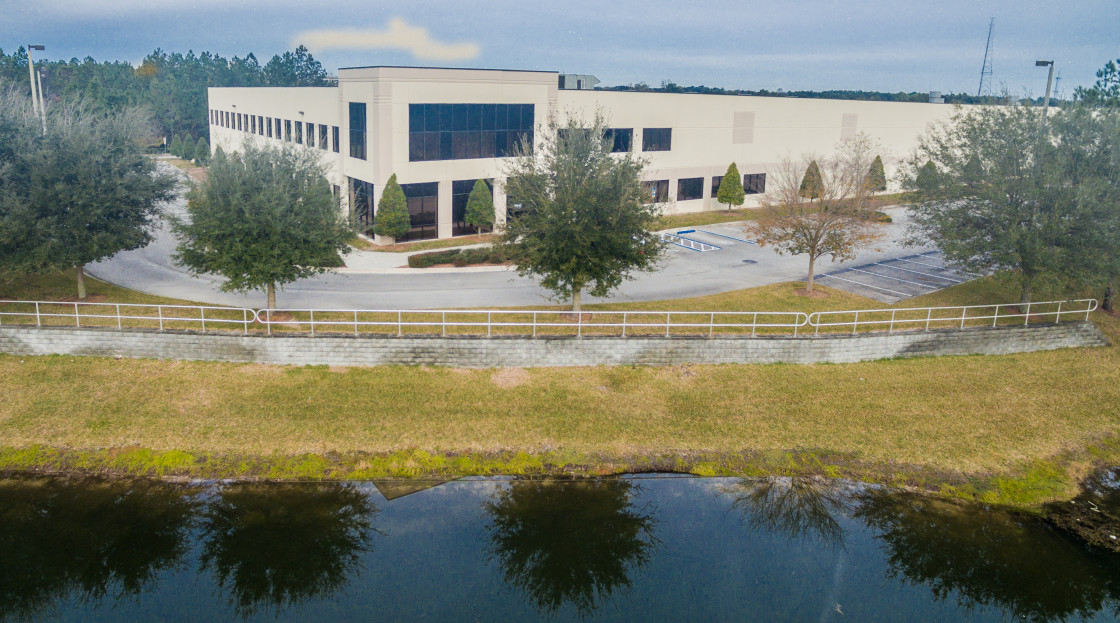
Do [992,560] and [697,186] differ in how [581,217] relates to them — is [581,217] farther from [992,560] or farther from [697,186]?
[697,186]

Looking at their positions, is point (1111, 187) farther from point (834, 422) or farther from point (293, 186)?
point (293, 186)

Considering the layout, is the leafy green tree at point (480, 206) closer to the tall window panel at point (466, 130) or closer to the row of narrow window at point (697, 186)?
the tall window panel at point (466, 130)

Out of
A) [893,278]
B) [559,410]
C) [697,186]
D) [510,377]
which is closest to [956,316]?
[893,278]

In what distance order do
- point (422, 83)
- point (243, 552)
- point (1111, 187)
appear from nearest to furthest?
point (243, 552) → point (1111, 187) → point (422, 83)

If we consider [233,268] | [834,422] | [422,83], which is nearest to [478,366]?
[233,268]

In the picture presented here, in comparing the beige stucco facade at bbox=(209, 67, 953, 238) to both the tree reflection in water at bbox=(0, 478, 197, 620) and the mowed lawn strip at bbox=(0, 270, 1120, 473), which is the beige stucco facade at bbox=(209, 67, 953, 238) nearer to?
the mowed lawn strip at bbox=(0, 270, 1120, 473)

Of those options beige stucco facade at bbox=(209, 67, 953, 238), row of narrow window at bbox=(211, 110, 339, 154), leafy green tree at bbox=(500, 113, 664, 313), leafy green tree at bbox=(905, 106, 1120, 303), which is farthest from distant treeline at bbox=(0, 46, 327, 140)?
leafy green tree at bbox=(905, 106, 1120, 303)
